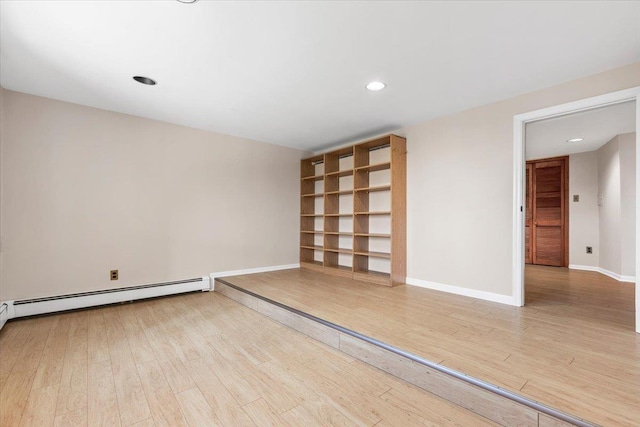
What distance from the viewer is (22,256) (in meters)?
2.80

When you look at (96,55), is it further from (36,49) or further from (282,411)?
(282,411)

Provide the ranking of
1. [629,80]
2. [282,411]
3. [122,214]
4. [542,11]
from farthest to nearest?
1. [122,214]
2. [629,80]
3. [542,11]
4. [282,411]

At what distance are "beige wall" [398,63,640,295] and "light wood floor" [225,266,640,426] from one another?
0.37m

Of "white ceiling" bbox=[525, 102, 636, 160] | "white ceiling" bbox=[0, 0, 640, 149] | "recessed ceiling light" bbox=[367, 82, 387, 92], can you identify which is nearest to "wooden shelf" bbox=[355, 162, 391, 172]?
"white ceiling" bbox=[0, 0, 640, 149]

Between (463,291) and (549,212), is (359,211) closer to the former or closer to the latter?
(463,291)

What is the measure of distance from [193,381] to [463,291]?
2.74 meters

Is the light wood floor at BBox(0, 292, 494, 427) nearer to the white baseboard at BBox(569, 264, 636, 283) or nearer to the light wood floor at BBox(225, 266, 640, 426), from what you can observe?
the light wood floor at BBox(225, 266, 640, 426)

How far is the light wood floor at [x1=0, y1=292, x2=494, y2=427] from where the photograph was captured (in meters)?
1.41

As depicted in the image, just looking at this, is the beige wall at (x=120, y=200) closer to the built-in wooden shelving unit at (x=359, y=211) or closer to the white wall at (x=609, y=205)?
the built-in wooden shelving unit at (x=359, y=211)

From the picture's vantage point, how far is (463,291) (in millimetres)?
3109

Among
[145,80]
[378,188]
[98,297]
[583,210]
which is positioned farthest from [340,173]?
[583,210]

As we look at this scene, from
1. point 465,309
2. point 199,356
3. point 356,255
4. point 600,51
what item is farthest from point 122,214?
Answer: point 600,51

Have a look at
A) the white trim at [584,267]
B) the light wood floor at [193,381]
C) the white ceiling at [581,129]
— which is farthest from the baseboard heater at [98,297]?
the white trim at [584,267]

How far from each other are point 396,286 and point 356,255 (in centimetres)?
76
